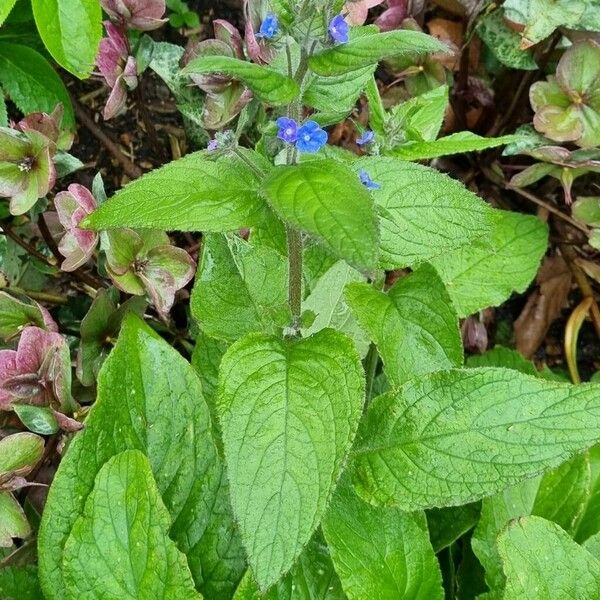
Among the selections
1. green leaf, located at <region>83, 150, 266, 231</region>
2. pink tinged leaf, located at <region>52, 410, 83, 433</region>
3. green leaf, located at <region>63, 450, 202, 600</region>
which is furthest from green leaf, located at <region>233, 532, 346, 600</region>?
green leaf, located at <region>83, 150, 266, 231</region>

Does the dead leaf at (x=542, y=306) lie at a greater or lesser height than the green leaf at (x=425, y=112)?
lesser

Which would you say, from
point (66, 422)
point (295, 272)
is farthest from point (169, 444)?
point (295, 272)

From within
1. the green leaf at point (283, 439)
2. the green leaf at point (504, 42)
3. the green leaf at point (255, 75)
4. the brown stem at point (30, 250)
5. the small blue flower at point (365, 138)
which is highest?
the green leaf at point (255, 75)

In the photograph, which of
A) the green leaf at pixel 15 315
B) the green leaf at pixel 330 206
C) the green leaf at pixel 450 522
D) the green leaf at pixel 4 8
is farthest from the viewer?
the green leaf at pixel 450 522

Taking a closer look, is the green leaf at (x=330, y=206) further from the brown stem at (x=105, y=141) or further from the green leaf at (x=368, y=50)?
the brown stem at (x=105, y=141)

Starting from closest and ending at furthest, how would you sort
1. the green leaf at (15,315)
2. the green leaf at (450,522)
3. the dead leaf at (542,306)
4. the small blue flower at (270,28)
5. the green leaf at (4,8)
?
the small blue flower at (270,28) → the green leaf at (4,8) → the green leaf at (15,315) → the green leaf at (450,522) → the dead leaf at (542,306)

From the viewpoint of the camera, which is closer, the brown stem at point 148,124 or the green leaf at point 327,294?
the green leaf at point 327,294

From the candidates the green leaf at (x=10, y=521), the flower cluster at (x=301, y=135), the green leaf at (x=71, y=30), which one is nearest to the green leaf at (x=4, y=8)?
the green leaf at (x=71, y=30)

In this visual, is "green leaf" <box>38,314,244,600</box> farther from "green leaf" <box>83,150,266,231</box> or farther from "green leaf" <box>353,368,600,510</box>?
"green leaf" <box>83,150,266,231</box>
